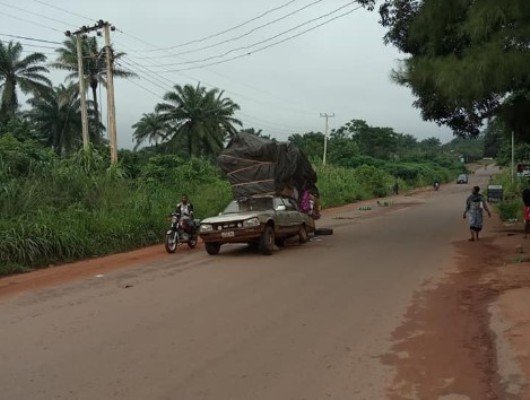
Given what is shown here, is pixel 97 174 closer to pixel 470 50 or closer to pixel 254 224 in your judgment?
pixel 254 224

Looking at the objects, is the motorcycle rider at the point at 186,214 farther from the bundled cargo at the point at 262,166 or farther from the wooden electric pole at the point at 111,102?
the wooden electric pole at the point at 111,102

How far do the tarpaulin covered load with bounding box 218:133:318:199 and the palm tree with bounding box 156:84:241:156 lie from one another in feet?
132

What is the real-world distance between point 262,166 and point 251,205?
124 inches

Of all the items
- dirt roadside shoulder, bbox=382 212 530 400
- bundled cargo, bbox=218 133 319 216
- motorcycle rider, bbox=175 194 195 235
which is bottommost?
dirt roadside shoulder, bbox=382 212 530 400

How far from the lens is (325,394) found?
501cm

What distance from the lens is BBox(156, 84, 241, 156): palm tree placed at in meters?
60.0

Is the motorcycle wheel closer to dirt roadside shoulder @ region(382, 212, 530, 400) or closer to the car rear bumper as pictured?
the car rear bumper

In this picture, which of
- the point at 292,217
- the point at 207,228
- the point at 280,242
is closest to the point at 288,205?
the point at 292,217

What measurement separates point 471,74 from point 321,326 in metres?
5.51

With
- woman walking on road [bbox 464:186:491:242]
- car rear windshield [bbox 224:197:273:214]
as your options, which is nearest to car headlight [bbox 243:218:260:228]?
car rear windshield [bbox 224:197:273:214]

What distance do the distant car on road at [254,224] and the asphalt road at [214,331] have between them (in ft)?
3.46

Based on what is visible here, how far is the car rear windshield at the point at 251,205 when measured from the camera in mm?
15688

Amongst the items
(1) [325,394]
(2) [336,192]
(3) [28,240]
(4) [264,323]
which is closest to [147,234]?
(3) [28,240]

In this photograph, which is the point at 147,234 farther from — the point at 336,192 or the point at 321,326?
the point at 336,192
